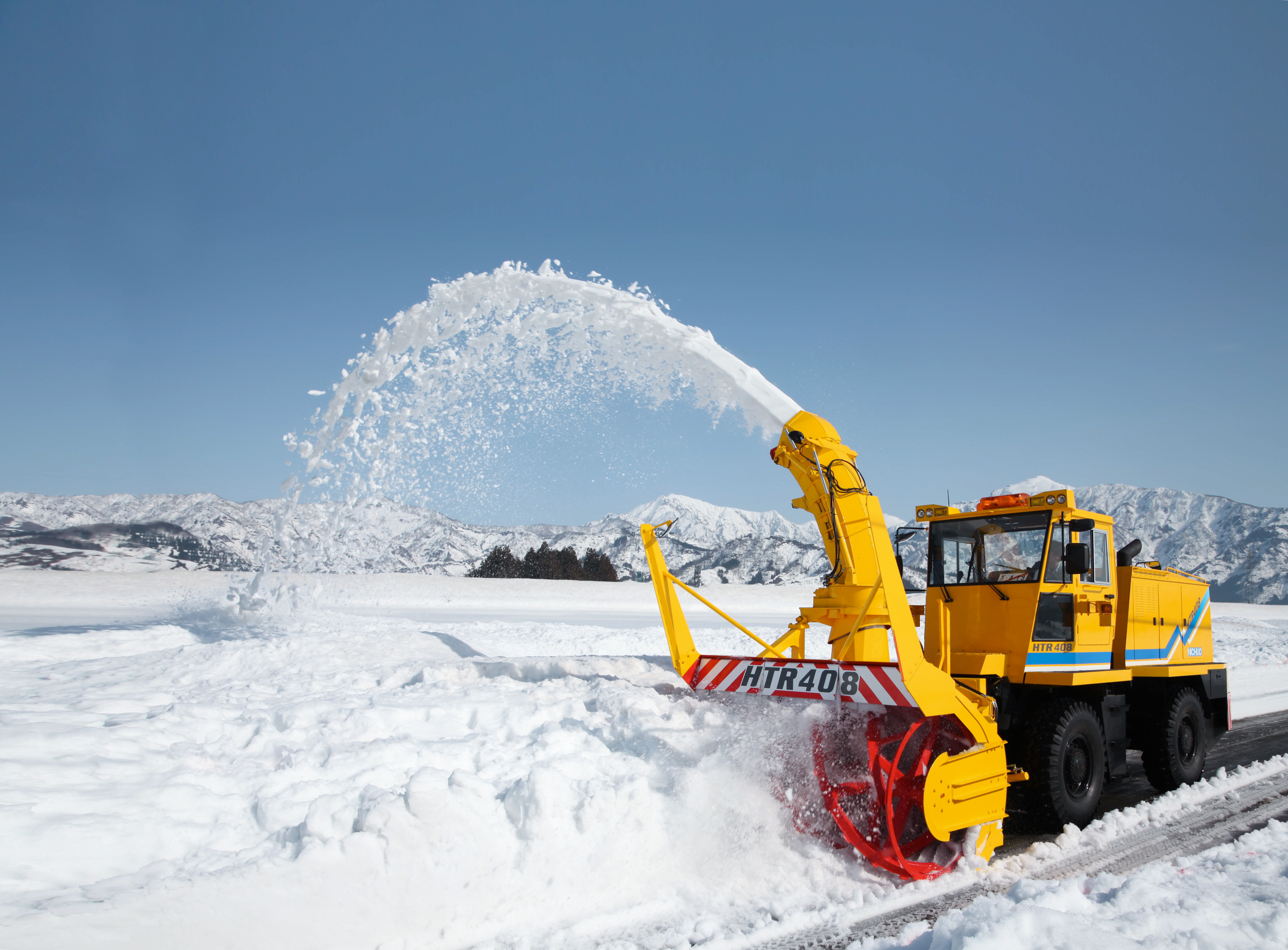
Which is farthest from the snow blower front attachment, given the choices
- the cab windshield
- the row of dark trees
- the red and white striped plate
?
the row of dark trees

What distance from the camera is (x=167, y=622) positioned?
41.8ft

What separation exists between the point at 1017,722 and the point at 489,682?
16.0 feet

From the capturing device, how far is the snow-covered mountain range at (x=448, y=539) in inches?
514

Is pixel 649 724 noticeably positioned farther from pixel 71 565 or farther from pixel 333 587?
pixel 71 565

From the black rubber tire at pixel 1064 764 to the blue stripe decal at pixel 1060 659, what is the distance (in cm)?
27

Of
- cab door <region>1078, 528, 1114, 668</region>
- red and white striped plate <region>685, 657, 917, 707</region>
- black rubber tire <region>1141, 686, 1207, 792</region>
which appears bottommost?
A: black rubber tire <region>1141, 686, 1207, 792</region>

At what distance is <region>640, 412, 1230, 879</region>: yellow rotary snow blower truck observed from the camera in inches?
193

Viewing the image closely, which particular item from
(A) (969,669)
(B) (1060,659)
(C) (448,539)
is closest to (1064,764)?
(B) (1060,659)

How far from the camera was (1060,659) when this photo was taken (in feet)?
20.1

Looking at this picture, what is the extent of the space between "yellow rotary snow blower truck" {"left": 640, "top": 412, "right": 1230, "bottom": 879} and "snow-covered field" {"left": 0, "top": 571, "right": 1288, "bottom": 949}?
0.38 m

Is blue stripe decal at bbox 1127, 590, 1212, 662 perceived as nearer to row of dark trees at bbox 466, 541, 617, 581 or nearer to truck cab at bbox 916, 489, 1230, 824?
truck cab at bbox 916, 489, 1230, 824

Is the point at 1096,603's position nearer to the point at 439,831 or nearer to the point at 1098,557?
the point at 1098,557

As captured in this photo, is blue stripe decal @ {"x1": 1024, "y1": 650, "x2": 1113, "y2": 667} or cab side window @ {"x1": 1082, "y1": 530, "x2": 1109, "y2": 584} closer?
blue stripe decal @ {"x1": 1024, "y1": 650, "x2": 1113, "y2": 667}

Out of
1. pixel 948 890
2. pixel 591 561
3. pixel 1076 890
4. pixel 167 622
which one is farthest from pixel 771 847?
pixel 591 561
